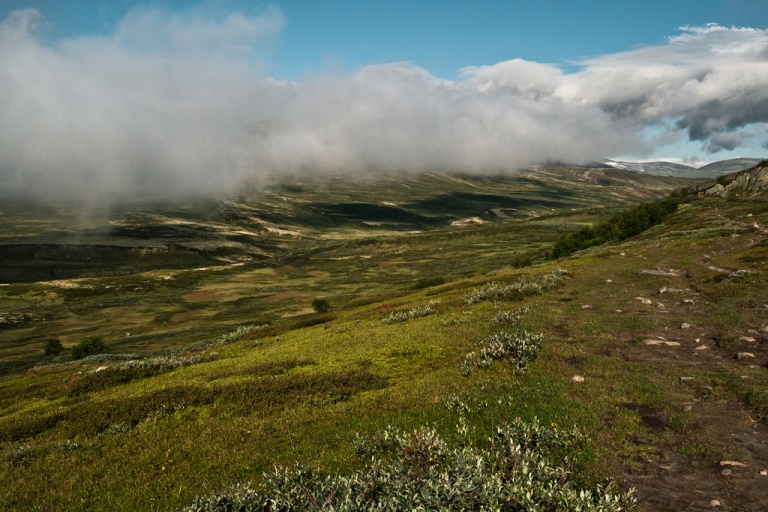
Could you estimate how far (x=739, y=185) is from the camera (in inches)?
5295

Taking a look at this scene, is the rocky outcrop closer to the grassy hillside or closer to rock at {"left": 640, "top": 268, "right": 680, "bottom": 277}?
rock at {"left": 640, "top": 268, "right": 680, "bottom": 277}

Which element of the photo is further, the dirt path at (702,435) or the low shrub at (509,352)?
the low shrub at (509,352)

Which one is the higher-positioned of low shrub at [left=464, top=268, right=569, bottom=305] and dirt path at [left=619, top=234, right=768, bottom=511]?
dirt path at [left=619, top=234, right=768, bottom=511]

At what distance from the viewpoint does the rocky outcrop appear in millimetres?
121562

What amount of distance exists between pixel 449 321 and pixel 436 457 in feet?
65.0

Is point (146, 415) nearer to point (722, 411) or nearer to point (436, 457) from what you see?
point (436, 457)

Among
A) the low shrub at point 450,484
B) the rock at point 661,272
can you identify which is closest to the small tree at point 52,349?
the low shrub at point 450,484

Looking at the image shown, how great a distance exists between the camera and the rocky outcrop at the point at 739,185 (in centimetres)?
12156

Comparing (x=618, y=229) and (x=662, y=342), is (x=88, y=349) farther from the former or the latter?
(x=618, y=229)

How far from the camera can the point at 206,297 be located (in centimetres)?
17075

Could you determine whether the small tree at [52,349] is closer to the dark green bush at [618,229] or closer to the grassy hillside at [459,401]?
the grassy hillside at [459,401]

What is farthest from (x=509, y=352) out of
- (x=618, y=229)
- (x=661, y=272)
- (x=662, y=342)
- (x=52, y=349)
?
(x=52, y=349)

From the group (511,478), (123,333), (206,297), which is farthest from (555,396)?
(206,297)

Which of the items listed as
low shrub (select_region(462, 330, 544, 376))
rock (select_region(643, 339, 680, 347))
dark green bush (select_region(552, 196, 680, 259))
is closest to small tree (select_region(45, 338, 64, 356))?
low shrub (select_region(462, 330, 544, 376))
